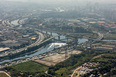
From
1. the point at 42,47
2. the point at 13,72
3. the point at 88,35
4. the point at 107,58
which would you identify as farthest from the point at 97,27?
the point at 13,72

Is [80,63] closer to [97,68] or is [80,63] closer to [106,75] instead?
[97,68]

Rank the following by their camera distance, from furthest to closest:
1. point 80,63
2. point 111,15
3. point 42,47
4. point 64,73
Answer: point 111,15 < point 42,47 < point 80,63 < point 64,73

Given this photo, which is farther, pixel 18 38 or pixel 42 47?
pixel 18 38

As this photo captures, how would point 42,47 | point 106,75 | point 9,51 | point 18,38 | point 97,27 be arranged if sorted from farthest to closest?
point 97,27 < point 18,38 < point 42,47 < point 9,51 < point 106,75

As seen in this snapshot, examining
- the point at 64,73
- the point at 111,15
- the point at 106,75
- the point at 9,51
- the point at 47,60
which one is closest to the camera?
the point at 106,75

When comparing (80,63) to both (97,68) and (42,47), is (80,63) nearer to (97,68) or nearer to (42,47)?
(97,68)

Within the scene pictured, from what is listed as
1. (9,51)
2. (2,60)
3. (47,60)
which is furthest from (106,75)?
(9,51)
